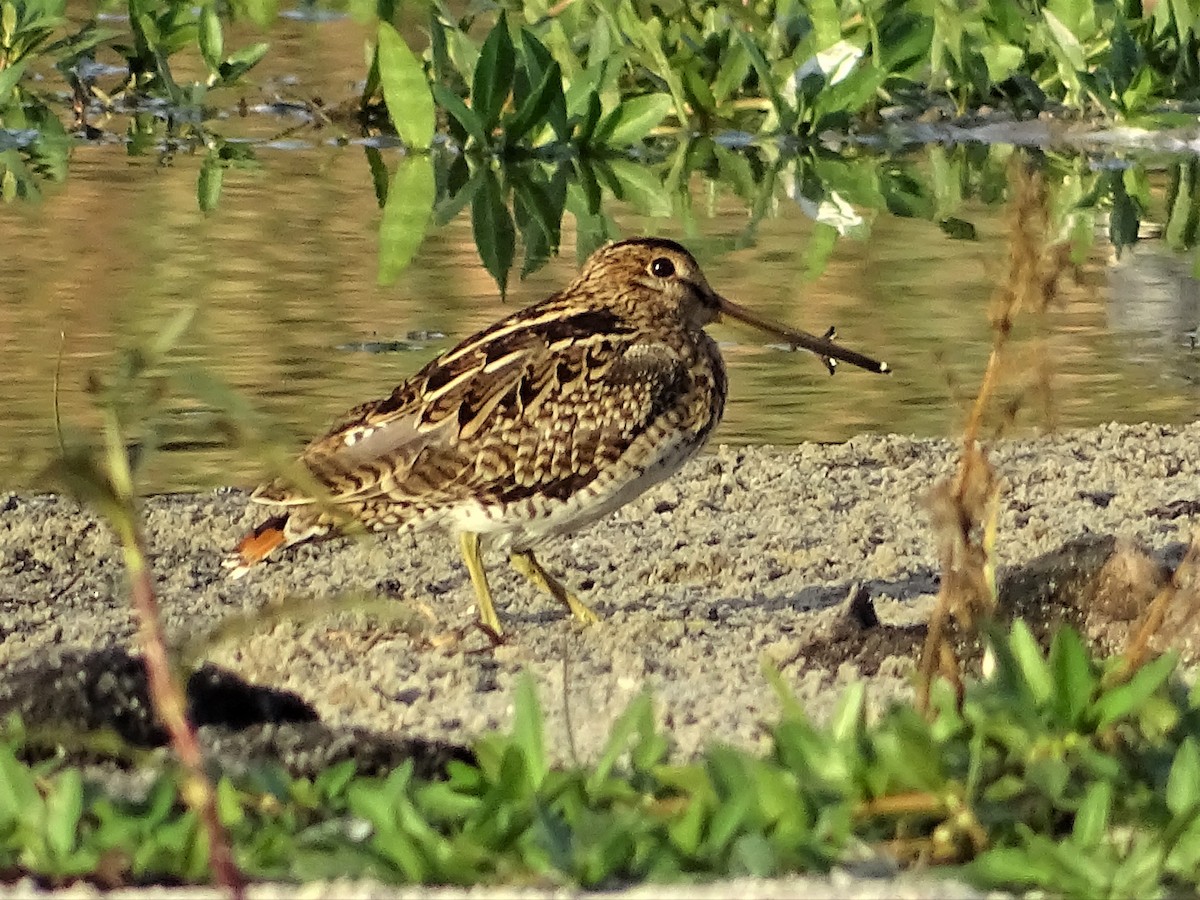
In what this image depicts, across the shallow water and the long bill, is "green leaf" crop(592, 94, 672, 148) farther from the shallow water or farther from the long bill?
the long bill

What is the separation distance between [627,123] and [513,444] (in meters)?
6.68

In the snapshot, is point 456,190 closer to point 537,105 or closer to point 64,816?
point 537,105

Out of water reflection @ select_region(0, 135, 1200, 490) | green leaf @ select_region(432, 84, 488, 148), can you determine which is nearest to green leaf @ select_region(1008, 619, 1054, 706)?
water reflection @ select_region(0, 135, 1200, 490)

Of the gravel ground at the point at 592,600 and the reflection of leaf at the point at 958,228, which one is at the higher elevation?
the gravel ground at the point at 592,600

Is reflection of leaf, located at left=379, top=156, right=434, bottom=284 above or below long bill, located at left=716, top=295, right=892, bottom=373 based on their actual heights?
below

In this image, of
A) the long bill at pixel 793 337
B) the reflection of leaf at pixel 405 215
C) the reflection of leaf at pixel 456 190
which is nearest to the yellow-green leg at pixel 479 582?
the long bill at pixel 793 337

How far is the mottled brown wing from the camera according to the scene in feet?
18.1

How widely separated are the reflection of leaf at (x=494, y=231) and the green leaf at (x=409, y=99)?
0.71 metres

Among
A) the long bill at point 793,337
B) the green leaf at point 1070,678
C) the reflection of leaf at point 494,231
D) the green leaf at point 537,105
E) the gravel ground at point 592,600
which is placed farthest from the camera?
the green leaf at point 537,105

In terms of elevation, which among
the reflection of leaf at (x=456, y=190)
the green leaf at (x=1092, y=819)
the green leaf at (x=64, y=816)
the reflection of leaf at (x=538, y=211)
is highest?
the green leaf at (x=1092, y=819)

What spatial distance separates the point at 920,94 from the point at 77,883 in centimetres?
1140

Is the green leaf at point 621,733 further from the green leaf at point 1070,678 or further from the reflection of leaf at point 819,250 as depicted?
the reflection of leaf at point 819,250

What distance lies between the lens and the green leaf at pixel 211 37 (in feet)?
41.8

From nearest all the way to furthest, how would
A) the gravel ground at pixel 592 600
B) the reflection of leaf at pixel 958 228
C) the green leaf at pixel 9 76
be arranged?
the gravel ground at pixel 592 600 < the reflection of leaf at pixel 958 228 < the green leaf at pixel 9 76
